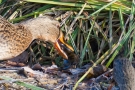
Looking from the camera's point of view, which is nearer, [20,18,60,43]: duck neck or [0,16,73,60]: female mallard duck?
[0,16,73,60]: female mallard duck

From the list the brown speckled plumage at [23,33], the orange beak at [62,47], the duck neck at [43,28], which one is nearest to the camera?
the brown speckled plumage at [23,33]

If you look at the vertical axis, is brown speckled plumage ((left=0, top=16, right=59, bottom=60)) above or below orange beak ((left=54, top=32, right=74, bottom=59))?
above

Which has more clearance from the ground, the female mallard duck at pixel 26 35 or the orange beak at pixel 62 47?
the female mallard duck at pixel 26 35

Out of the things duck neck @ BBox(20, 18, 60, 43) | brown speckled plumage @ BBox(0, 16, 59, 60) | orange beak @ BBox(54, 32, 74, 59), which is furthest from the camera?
duck neck @ BBox(20, 18, 60, 43)

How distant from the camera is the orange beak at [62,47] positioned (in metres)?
4.71

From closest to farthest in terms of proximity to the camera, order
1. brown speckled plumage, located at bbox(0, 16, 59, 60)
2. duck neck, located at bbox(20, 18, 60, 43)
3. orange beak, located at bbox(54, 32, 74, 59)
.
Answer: brown speckled plumage, located at bbox(0, 16, 59, 60)
orange beak, located at bbox(54, 32, 74, 59)
duck neck, located at bbox(20, 18, 60, 43)

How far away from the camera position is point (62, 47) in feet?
15.6

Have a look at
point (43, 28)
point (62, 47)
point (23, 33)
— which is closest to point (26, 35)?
point (23, 33)

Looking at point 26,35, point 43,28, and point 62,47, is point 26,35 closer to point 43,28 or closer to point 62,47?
point 43,28

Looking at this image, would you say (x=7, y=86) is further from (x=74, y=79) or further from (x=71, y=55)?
(x=71, y=55)

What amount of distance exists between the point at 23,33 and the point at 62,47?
1.44 feet

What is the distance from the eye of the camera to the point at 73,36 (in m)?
4.76

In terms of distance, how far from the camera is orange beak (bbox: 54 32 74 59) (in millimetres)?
4707

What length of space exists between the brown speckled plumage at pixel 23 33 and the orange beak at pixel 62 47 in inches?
1.9
